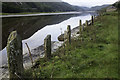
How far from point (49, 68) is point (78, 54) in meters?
2.66

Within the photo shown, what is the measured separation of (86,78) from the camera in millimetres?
4746

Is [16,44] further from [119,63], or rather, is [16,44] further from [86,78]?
[119,63]

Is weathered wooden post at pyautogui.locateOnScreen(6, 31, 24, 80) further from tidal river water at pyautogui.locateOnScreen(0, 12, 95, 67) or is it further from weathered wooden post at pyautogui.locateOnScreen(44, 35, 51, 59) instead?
weathered wooden post at pyautogui.locateOnScreen(44, 35, 51, 59)

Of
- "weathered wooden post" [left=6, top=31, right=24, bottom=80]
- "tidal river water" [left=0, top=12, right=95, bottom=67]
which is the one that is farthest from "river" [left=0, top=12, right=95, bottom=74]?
"weathered wooden post" [left=6, top=31, right=24, bottom=80]

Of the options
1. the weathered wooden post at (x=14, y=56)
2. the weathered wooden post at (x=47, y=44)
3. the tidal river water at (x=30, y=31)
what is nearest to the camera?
the weathered wooden post at (x=14, y=56)

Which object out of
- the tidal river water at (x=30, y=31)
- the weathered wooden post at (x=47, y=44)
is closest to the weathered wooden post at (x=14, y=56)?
the tidal river water at (x=30, y=31)

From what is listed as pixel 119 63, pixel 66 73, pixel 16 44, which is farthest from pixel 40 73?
pixel 119 63

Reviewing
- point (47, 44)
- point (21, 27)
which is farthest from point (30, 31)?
point (47, 44)

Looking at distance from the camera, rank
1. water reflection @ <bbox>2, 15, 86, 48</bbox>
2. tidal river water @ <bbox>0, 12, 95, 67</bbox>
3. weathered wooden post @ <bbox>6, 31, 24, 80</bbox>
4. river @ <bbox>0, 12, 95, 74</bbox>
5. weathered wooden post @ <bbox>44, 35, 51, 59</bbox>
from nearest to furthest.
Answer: weathered wooden post @ <bbox>6, 31, 24, 80</bbox> < weathered wooden post @ <bbox>44, 35, 51, 59</bbox> < river @ <bbox>0, 12, 95, 74</bbox> < tidal river water @ <bbox>0, 12, 95, 67</bbox> < water reflection @ <bbox>2, 15, 86, 48</bbox>

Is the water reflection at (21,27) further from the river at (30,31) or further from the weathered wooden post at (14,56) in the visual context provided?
the weathered wooden post at (14,56)

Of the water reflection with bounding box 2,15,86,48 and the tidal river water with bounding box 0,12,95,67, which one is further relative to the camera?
the water reflection with bounding box 2,15,86,48

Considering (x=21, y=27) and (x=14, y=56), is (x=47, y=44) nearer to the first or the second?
(x=14, y=56)

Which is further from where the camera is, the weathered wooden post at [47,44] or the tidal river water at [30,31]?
the tidal river water at [30,31]

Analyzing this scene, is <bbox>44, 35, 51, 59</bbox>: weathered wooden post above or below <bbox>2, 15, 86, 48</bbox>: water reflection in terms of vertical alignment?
below
